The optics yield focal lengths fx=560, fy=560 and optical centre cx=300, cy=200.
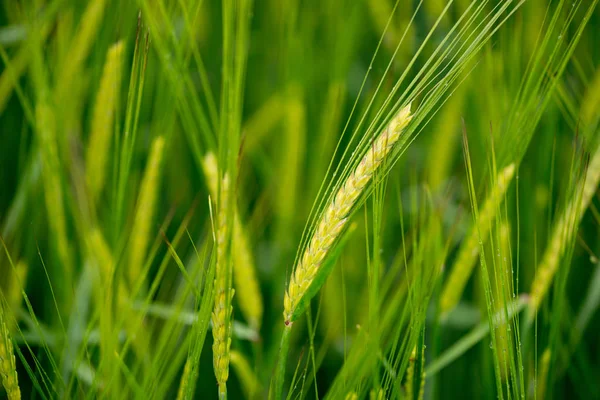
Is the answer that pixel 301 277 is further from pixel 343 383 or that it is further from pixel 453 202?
pixel 453 202

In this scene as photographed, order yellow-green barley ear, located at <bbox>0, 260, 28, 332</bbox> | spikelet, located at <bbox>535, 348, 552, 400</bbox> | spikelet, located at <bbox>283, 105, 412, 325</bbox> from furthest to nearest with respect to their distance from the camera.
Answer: yellow-green barley ear, located at <bbox>0, 260, 28, 332</bbox> < spikelet, located at <bbox>535, 348, 552, 400</bbox> < spikelet, located at <bbox>283, 105, 412, 325</bbox>

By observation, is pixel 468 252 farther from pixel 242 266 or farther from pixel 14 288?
pixel 14 288

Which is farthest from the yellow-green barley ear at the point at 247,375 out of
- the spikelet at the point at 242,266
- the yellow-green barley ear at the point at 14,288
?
the yellow-green barley ear at the point at 14,288

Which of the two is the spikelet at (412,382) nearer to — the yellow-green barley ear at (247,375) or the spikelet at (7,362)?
the yellow-green barley ear at (247,375)

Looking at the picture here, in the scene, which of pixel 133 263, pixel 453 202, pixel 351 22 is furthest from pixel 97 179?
pixel 453 202

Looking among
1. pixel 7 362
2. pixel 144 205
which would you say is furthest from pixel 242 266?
pixel 7 362

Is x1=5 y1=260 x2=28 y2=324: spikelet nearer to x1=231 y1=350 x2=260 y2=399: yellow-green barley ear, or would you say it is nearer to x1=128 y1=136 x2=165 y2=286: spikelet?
x1=128 y1=136 x2=165 y2=286: spikelet

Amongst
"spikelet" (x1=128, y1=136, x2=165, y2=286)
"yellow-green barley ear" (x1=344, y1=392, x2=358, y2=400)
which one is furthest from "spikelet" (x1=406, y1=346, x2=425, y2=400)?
"spikelet" (x1=128, y1=136, x2=165, y2=286)
